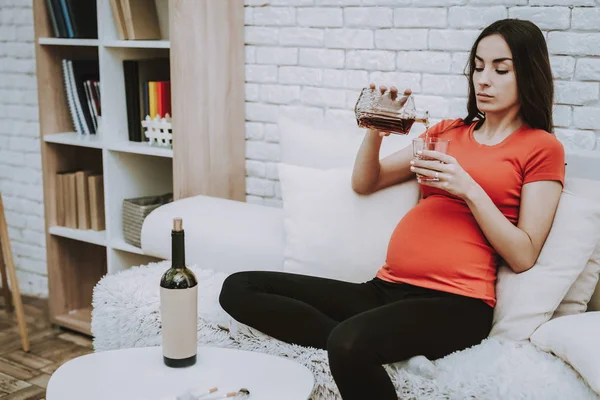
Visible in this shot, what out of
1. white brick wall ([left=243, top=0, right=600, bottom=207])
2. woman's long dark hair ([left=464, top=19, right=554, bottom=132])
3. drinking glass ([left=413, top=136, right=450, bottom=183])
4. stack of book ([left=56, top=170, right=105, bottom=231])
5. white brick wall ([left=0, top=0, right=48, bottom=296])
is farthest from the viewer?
white brick wall ([left=0, top=0, right=48, bottom=296])

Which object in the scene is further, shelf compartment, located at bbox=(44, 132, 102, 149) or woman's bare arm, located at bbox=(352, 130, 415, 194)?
shelf compartment, located at bbox=(44, 132, 102, 149)

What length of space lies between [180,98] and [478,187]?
4.21 ft

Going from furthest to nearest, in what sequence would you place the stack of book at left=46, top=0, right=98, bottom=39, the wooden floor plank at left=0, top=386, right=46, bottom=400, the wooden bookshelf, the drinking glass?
1. the stack of book at left=46, top=0, right=98, bottom=39
2. the wooden bookshelf
3. the wooden floor plank at left=0, top=386, right=46, bottom=400
4. the drinking glass

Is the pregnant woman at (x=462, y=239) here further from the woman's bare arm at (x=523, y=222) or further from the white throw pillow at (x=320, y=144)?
the white throw pillow at (x=320, y=144)

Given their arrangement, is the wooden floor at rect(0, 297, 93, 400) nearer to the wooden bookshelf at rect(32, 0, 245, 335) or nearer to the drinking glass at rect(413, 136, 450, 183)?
the wooden bookshelf at rect(32, 0, 245, 335)

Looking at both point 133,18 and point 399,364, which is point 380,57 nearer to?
point 133,18

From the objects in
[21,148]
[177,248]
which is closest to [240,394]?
[177,248]

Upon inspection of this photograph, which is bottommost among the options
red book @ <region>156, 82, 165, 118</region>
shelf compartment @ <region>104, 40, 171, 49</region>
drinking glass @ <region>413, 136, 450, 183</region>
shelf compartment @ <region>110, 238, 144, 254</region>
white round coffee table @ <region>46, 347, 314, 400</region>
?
shelf compartment @ <region>110, 238, 144, 254</region>

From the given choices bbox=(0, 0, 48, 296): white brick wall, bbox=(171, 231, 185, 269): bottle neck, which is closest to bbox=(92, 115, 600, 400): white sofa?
bbox=(171, 231, 185, 269): bottle neck

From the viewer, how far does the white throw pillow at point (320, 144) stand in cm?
223

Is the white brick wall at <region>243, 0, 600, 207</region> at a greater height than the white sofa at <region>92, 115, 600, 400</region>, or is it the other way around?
the white brick wall at <region>243, 0, 600, 207</region>

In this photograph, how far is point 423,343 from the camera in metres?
1.62

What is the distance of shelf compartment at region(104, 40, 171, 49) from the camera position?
2584 mm

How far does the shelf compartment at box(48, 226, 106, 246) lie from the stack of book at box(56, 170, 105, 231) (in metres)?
0.04
